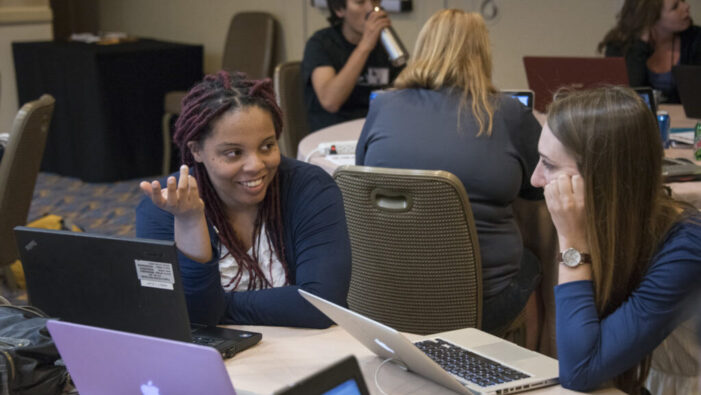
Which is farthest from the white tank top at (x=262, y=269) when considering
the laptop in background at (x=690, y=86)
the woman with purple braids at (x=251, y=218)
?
the laptop in background at (x=690, y=86)

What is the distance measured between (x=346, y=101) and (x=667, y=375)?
2.26 meters

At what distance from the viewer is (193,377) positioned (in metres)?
1.08

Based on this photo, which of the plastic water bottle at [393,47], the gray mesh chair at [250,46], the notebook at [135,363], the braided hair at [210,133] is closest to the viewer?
the notebook at [135,363]

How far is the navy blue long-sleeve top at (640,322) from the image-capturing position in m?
1.47

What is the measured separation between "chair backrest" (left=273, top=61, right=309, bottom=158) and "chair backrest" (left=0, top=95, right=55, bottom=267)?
3.86ft

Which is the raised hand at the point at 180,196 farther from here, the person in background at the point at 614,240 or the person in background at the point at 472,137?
the person in background at the point at 472,137

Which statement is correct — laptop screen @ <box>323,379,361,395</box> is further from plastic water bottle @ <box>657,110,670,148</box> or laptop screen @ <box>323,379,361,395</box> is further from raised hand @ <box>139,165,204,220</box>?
plastic water bottle @ <box>657,110,670,148</box>

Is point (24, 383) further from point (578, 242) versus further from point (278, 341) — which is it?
point (578, 242)

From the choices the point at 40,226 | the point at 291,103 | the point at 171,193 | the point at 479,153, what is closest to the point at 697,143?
the point at 479,153

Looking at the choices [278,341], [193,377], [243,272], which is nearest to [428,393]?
[278,341]

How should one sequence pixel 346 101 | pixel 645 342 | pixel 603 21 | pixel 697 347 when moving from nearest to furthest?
pixel 645 342, pixel 697 347, pixel 346 101, pixel 603 21

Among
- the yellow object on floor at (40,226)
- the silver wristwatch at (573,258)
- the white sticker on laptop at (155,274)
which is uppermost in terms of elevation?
the white sticker on laptop at (155,274)

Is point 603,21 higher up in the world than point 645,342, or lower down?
higher up

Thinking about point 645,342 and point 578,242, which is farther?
point 578,242
